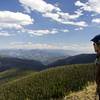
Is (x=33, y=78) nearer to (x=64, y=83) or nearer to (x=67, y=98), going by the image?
(x=64, y=83)

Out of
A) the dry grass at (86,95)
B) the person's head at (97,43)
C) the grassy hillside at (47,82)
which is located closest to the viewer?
the person's head at (97,43)

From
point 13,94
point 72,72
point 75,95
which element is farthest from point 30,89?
point 75,95

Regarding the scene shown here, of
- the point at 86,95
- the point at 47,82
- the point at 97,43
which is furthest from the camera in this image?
the point at 47,82

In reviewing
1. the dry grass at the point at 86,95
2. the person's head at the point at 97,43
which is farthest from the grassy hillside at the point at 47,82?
the person's head at the point at 97,43

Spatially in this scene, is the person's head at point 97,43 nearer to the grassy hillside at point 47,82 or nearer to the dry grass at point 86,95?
the dry grass at point 86,95

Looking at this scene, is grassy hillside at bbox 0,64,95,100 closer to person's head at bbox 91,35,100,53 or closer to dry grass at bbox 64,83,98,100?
dry grass at bbox 64,83,98,100

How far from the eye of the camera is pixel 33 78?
197m

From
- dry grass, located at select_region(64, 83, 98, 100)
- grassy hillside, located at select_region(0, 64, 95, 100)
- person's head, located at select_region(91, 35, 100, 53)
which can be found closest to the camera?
person's head, located at select_region(91, 35, 100, 53)

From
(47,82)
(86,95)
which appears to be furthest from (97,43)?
(47,82)

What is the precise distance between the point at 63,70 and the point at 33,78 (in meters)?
19.2

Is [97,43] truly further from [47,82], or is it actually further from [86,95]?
[47,82]

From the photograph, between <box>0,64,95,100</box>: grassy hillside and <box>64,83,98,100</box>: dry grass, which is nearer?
<box>64,83,98,100</box>: dry grass

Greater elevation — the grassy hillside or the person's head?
the person's head

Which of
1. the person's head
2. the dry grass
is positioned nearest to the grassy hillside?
the dry grass
